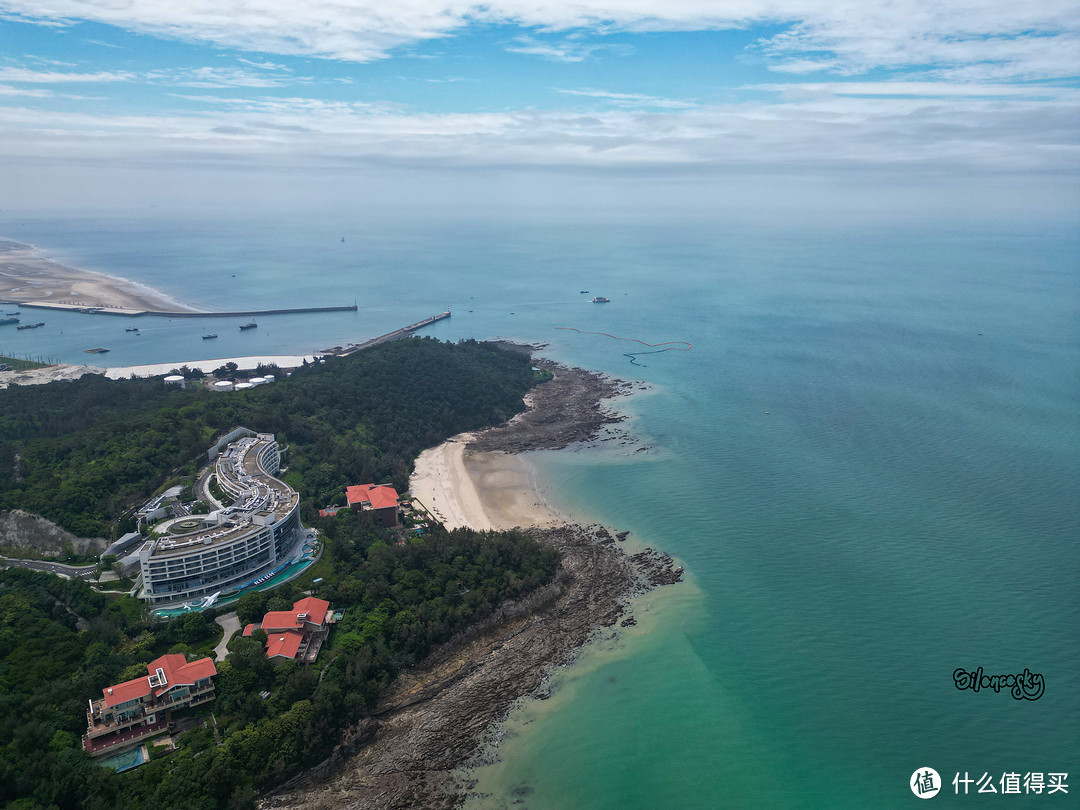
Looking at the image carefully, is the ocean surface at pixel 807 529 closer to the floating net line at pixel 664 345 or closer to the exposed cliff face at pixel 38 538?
the floating net line at pixel 664 345

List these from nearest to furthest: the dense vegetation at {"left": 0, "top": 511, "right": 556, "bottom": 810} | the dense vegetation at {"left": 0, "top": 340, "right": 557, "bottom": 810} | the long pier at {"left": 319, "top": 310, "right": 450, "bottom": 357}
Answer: the dense vegetation at {"left": 0, "top": 511, "right": 556, "bottom": 810}
the dense vegetation at {"left": 0, "top": 340, "right": 557, "bottom": 810}
the long pier at {"left": 319, "top": 310, "right": 450, "bottom": 357}

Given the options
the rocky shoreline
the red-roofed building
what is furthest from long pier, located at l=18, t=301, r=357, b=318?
the rocky shoreline

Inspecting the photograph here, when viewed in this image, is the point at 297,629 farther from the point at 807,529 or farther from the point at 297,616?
the point at 807,529

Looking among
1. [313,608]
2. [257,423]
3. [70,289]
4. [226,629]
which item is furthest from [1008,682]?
[70,289]

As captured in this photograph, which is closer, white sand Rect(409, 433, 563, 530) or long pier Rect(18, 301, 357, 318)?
white sand Rect(409, 433, 563, 530)

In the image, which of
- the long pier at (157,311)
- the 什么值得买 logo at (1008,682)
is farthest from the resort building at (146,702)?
the long pier at (157,311)

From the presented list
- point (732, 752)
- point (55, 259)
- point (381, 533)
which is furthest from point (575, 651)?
point (55, 259)

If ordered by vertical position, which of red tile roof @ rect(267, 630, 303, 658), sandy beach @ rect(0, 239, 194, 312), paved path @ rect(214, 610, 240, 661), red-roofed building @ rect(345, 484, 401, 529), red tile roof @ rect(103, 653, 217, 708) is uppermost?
sandy beach @ rect(0, 239, 194, 312)

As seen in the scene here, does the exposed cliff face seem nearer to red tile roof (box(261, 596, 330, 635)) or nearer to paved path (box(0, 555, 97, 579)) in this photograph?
paved path (box(0, 555, 97, 579))
